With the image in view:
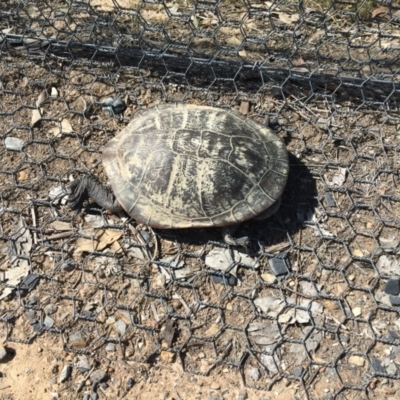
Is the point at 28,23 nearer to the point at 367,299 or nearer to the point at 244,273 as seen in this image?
the point at 244,273

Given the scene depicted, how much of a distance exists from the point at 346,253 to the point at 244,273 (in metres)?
0.46

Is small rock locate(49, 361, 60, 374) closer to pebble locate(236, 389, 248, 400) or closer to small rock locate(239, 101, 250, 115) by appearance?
pebble locate(236, 389, 248, 400)

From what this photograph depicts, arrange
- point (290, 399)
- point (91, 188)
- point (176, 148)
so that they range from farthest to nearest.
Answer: point (91, 188), point (176, 148), point (290, 399)

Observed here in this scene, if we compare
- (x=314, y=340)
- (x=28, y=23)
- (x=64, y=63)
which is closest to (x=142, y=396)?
(x=314, y=340)

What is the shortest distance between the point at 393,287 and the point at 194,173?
0.97m

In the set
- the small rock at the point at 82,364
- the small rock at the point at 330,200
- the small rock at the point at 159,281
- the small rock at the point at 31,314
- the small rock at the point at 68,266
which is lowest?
the small rock at the point at 82,364

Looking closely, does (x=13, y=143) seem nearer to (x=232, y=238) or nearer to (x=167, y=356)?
(x=232, y=238)

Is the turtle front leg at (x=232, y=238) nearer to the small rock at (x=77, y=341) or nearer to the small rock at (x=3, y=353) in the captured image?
the small rock at (x=77, y=341)

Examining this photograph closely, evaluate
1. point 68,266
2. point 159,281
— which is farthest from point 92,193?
point 159,281

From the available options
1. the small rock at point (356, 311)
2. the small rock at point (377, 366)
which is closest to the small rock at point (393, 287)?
the small rock at point (356, 311)

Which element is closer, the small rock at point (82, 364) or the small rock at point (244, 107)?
the small rock at point (82, 364)

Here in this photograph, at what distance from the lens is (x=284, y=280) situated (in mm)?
2230

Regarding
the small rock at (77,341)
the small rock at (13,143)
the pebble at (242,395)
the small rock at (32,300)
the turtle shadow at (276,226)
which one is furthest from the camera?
the small rock at (13,143)

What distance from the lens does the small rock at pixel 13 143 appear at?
102 inches
